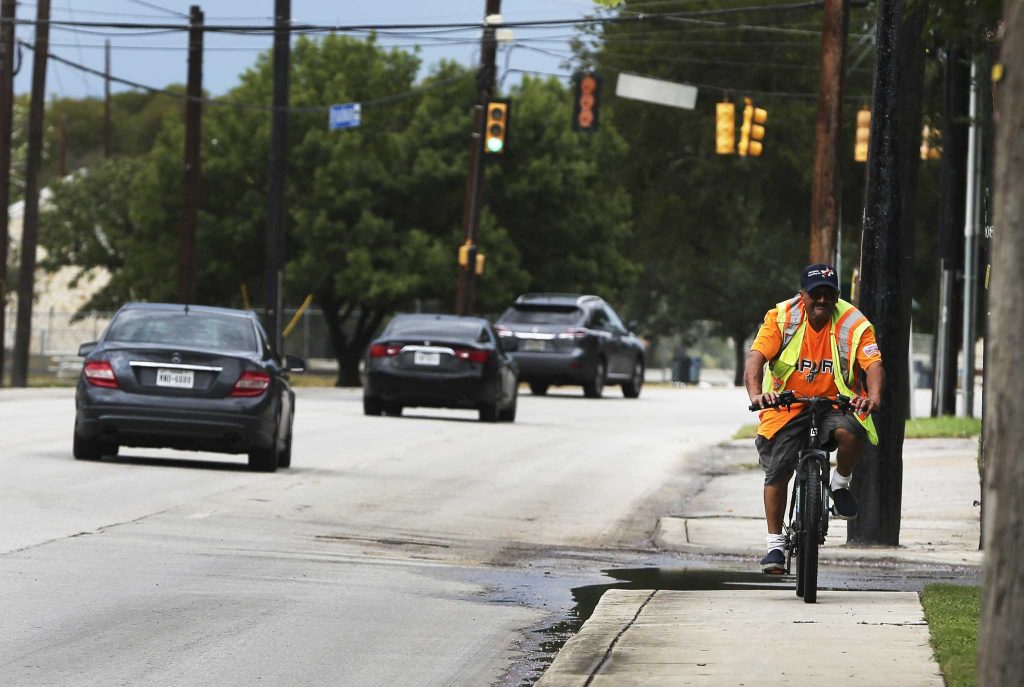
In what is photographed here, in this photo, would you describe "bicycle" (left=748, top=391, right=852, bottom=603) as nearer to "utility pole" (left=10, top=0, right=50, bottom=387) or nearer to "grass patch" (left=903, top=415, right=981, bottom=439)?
"grass patch" (left=903, top=415, right=981, bottom=439)

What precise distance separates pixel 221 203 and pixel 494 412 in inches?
1066

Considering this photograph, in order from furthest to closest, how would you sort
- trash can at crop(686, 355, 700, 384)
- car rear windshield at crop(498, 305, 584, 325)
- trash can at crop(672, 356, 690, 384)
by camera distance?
trash can at crop(686, 355, 700, 384) < trash can at crop(672, 356, 690, 384) < car rear windshield at crop(498, 305, 584, 325)

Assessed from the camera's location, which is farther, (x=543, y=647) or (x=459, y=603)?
(x=459, y=603)

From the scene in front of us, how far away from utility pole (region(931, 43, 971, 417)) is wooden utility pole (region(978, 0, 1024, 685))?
2684cm

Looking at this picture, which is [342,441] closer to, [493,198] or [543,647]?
[543,647]

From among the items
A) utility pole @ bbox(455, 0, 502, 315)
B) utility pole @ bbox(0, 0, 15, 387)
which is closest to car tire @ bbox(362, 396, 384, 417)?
utility pole @ bbox(455, 0, 502, 315)

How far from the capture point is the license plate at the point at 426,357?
94.1ft

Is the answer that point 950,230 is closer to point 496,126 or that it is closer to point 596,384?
point 596,384

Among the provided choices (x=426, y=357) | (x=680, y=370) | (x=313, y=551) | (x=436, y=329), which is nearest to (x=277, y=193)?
(x=436, y=329)

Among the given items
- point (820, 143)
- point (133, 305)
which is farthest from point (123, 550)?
point (820, 143)

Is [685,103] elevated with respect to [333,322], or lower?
elevated

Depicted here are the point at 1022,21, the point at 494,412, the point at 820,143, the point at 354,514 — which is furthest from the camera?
the point at 494,412

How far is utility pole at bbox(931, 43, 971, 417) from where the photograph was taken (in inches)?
1263

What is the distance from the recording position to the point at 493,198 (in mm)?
53344
